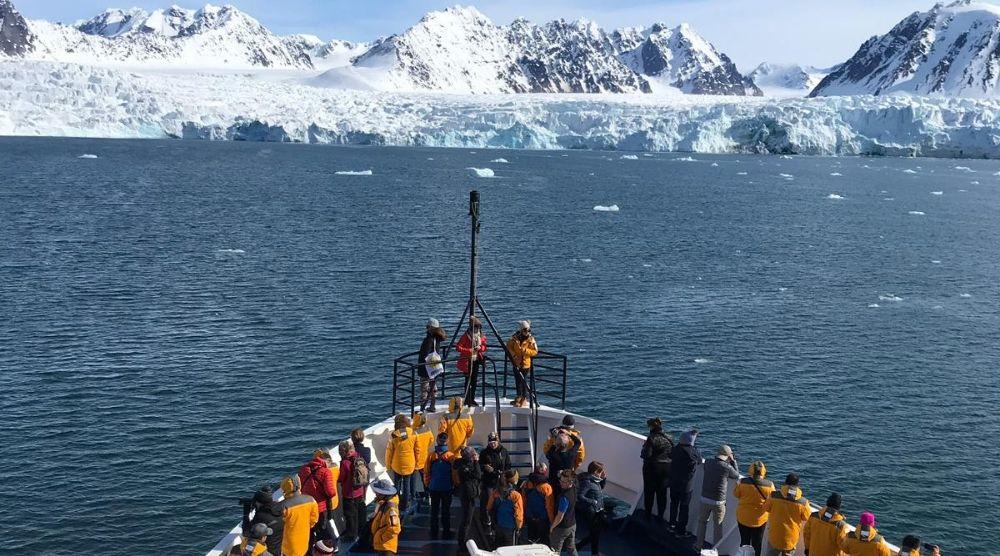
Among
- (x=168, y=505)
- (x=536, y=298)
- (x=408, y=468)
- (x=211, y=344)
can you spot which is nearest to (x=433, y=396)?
(x=408, y=468)

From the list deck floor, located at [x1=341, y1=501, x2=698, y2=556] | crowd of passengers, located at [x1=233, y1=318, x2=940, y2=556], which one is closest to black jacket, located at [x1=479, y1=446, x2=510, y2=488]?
crowd of passengers, located at [x1=233, y1=318, x2=940, y2=556]

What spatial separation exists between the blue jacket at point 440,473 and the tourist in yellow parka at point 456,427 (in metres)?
0.58

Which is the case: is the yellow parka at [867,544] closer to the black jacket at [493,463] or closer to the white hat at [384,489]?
the black jacket at [493,463]

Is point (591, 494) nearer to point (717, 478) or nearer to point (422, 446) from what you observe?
point (717, 478)

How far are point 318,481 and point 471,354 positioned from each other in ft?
13.6

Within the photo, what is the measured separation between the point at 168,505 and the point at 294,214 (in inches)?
2488

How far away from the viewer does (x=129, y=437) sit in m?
29.5

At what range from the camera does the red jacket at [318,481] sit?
13961 millimetres

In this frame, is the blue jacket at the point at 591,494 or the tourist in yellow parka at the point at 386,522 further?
the blue jacket at the point at 591,494

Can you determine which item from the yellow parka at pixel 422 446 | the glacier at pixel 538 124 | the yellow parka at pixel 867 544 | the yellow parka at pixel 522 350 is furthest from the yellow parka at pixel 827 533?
the glacier at pixel 538 124

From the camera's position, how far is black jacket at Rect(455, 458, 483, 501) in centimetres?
1389

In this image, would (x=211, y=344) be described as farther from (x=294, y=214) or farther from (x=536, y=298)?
(x=294, y=214)

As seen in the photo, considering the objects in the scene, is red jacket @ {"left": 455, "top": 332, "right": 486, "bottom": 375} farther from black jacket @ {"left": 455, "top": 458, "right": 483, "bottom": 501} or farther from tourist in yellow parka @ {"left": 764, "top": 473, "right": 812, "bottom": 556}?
tourist in yellow parka @ {"left": 764, "top": 473, "right": 812, "bottom": 556}

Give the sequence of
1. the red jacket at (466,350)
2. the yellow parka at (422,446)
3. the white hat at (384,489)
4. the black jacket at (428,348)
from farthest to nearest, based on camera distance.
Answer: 1. the black jacket at (428,348)
2. the red jacket at (466,350)
3. the yellow parka at (422,446)
4. the white hat at (384,489)
